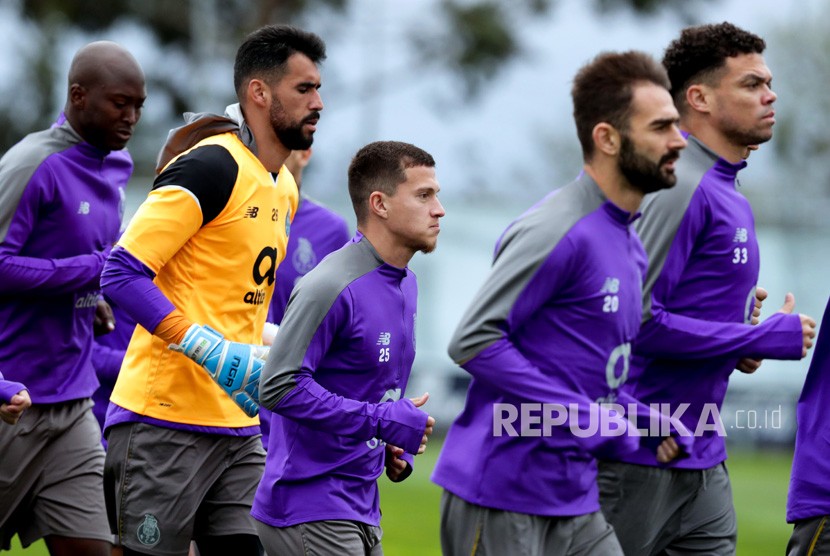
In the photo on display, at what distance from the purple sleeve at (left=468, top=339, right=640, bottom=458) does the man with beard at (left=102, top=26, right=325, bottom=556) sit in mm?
1317

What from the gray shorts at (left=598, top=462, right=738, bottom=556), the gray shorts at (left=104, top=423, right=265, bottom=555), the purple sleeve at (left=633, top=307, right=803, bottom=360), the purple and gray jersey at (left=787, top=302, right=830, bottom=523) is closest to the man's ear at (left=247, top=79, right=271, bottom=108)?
the gray shorts at (left=104, top=423, right=265, bottom=555)

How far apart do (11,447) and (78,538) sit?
0.58 metres

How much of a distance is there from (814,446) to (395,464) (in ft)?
5.91

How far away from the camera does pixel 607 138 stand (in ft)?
17.6

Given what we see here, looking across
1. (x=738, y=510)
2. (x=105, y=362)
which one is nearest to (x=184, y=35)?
(x=738, y=510)

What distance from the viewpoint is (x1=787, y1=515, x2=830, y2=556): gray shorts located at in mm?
5953

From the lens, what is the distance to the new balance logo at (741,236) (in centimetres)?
621

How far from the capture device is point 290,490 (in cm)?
560

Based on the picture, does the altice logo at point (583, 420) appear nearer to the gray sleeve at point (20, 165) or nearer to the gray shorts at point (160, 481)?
the gray shorts at point (160, 481)

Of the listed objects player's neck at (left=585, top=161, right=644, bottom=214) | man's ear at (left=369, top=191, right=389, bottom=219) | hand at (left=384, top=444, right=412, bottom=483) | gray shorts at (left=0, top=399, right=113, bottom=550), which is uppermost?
player's neck at (left=585, top=161, right=644, bottom=214)

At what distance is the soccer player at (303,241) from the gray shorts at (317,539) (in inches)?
92.2

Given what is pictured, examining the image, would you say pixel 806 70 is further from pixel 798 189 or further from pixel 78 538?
pixel 78 538

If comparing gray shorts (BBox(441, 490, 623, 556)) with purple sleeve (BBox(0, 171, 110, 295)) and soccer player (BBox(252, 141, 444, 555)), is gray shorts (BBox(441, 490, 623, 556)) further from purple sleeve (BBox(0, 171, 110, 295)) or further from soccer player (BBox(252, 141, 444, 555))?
purple sleeve (BBox(0, 171, 110, 295))

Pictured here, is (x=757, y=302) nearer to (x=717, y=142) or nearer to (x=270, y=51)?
(x=717, y=142)
